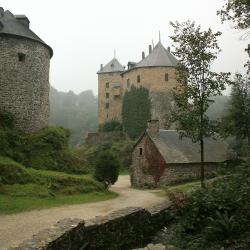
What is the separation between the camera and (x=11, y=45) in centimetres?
2595

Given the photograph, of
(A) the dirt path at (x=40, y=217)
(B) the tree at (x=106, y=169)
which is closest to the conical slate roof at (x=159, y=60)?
(B) the tree at (x=106, y=169)

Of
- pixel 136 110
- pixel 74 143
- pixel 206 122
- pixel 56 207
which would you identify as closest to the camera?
pixel 56 207

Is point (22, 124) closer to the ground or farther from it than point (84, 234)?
farther from it

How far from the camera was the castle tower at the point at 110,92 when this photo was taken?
60000mm

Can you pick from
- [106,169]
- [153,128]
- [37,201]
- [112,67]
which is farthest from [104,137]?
[37,201]

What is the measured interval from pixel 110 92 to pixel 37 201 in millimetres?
44599

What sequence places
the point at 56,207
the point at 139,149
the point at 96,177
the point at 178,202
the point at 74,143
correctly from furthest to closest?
the point at 74,143 → the point at 139,149 → the point at 96,177 → the point at 56,207 → the point at 178,202

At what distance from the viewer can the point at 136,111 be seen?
170 feet

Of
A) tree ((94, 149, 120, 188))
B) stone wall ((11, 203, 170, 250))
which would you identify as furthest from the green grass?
stone wall ((11, 203, 170, 250))

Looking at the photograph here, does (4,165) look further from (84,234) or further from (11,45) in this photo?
(84,234)

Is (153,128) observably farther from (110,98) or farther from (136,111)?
(110,98)

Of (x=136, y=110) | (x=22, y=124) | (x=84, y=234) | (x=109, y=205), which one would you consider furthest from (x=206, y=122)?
(x=136, y=110)

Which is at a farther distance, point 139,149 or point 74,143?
point 74,143

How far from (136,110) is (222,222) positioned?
4251 cm
